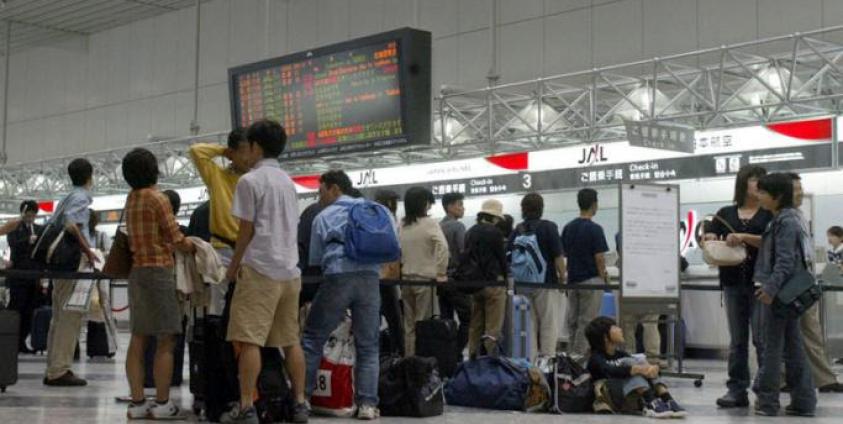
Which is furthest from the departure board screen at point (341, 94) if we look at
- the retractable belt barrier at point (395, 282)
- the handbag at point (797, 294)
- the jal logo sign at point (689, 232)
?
the jal logo sign at point (689, 232)

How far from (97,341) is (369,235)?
521cm

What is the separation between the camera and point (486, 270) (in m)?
8.75

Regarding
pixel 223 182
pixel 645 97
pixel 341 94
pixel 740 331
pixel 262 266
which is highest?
pixel 645 97

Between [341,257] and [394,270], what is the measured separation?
9.09 ft

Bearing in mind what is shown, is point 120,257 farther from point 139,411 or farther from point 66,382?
point 66,382

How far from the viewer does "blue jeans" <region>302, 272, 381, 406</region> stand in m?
6.22

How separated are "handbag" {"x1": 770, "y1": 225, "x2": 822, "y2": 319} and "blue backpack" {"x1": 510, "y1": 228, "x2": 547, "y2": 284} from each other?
2.70 m

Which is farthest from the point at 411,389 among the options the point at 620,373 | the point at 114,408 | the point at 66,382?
the point at 66,382

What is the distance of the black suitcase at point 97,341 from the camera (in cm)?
1041

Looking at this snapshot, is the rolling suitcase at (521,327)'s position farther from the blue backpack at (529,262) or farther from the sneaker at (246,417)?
the sneaker at (246,417)

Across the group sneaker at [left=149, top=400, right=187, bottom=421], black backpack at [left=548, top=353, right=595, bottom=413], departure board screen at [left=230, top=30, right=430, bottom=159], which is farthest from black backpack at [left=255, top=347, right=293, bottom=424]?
departure board screen at [left=230, top=30, right=430, bottom=159]

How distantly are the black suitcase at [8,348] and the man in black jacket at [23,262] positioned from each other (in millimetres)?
2540

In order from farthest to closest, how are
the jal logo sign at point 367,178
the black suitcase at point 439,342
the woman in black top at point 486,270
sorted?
the jal logo sign at point 367,178 < the woman in black top at point 486,270 < the black suitcase at point 439,342

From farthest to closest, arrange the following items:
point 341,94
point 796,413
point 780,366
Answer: point 341,94, point 796,413, point 780,366
